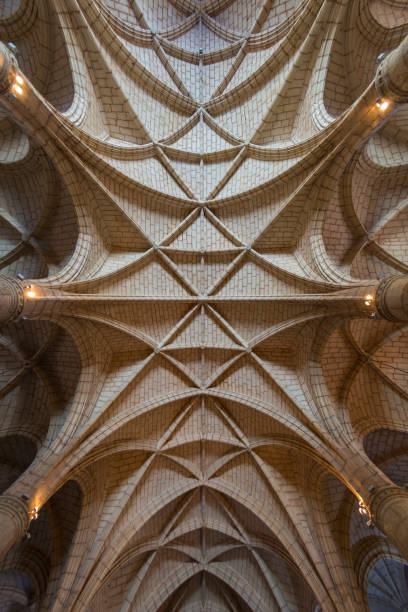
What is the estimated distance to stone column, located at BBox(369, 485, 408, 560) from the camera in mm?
7207

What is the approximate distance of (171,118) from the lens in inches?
519

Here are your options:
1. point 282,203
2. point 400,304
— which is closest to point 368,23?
point 282,203

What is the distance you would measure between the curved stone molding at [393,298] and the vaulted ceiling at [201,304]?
1.07 meters

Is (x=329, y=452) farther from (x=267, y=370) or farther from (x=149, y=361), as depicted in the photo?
(x=149, y=361)

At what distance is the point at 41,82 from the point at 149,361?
28.6 feet

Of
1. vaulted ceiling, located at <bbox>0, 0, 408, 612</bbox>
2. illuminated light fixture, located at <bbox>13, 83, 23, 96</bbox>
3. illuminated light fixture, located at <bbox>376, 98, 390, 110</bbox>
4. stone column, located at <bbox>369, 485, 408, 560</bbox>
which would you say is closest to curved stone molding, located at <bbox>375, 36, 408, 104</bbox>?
illuminated light fixture, located at <bbox>376, 98, 390, 110</bbox>

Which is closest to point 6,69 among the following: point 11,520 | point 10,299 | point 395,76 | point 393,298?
point 10,299

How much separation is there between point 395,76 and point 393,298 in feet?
13.2

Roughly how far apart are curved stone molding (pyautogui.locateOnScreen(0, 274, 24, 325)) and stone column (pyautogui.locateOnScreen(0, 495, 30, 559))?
3.77 m

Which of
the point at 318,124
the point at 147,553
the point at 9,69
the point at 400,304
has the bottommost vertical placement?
the point at 147,553

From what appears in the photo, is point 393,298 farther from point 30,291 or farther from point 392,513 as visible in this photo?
point 30,291

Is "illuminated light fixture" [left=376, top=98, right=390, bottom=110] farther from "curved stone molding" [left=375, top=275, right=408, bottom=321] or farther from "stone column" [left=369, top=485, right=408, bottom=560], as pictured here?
"stone column" [left=369, top=485, right=408, bottom=560]

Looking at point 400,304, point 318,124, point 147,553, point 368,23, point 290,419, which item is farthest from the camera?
point 147,553

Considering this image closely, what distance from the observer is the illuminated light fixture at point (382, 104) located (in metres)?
7.39
